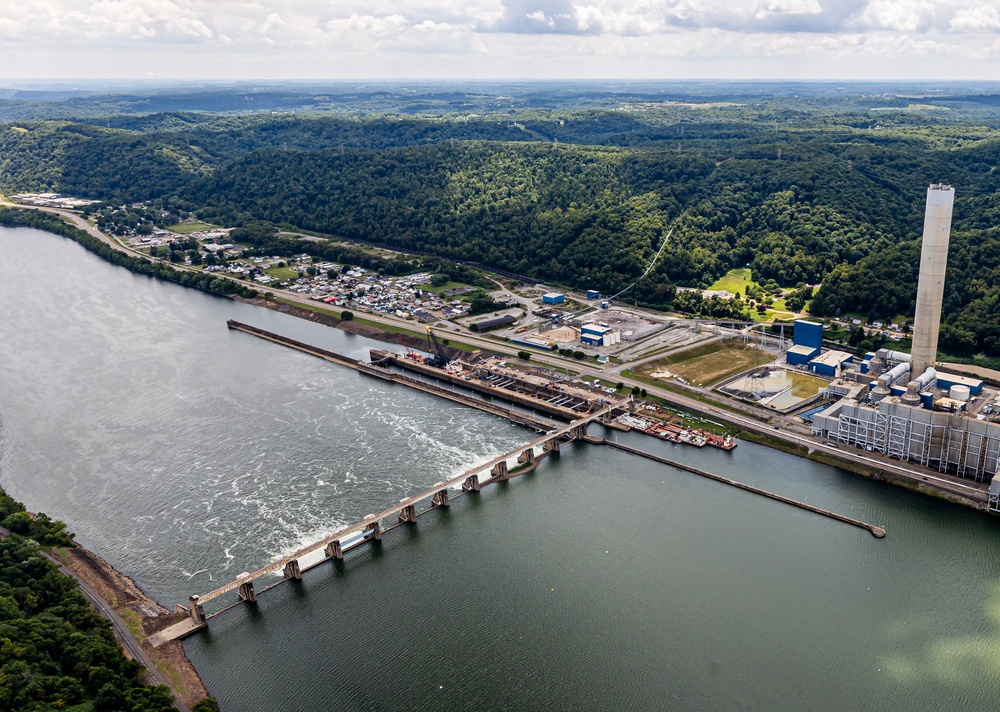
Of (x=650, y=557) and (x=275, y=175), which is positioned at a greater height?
(x=275, y=175)

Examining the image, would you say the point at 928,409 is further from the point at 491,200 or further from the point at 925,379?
the point at 491,200

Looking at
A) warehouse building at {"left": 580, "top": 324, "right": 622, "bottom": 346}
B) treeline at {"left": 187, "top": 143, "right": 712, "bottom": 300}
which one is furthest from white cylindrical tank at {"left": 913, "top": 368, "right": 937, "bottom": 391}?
treeline at {"left": 187, "top": 143, "right": 712, "bottom": 300}

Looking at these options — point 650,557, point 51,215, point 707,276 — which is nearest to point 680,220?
point 707,276

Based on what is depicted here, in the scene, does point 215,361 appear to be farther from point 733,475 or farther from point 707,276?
point 707,276

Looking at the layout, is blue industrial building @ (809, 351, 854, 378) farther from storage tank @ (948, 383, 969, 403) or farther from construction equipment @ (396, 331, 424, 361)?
construction equipment @ (396, 331, 424, 361)

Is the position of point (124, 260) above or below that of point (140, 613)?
above

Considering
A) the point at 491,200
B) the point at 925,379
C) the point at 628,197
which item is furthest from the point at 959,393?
the point at 491,200

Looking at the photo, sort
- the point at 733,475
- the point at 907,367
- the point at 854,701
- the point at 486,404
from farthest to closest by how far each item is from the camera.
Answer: the point at 486,404, the point at 907,367, the point at 733,475, the point at 854,701
